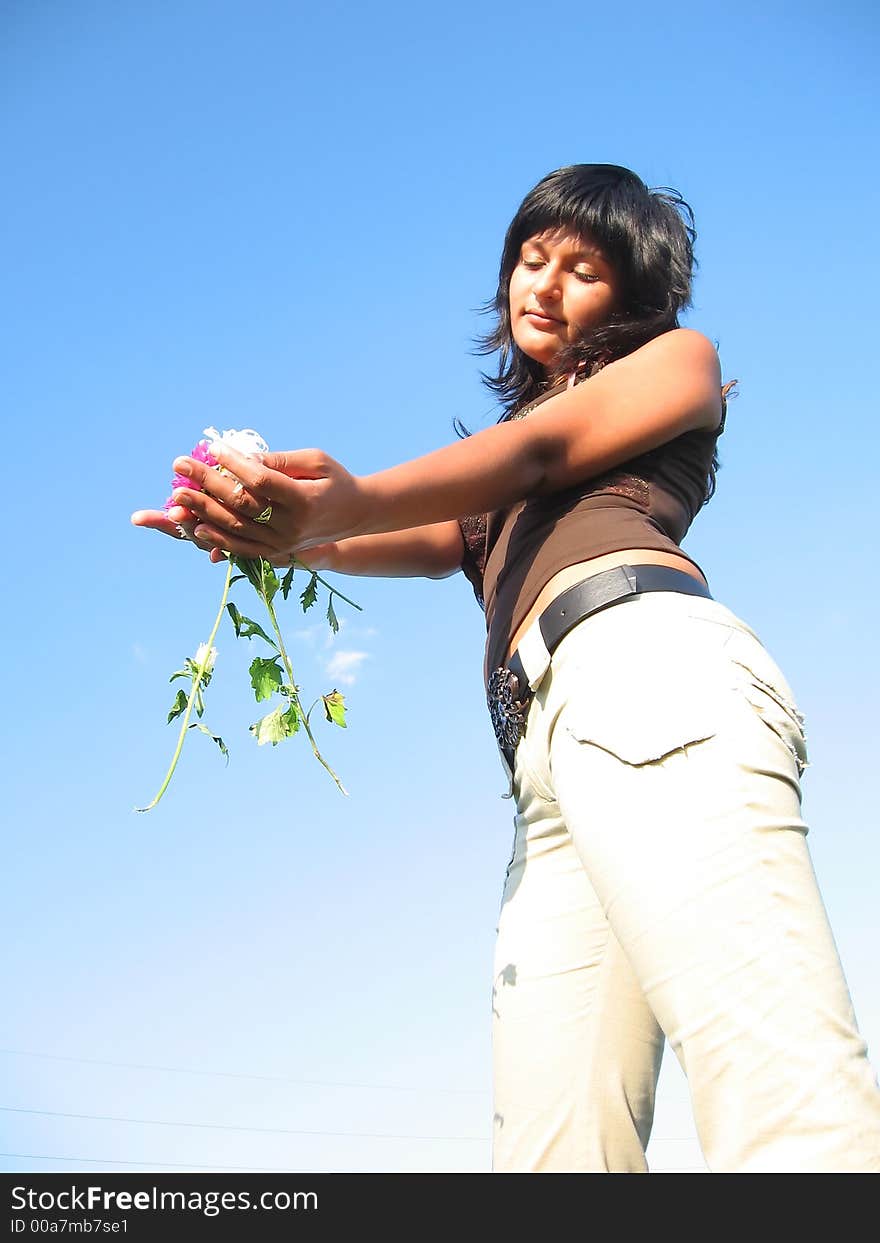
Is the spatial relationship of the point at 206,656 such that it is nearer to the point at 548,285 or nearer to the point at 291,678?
the point at 291,678

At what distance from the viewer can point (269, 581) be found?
2.31 metres

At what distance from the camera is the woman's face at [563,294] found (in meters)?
2.90

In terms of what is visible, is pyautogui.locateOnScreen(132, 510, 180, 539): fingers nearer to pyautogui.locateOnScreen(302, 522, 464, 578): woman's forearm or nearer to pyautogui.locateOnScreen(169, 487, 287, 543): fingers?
pyautogui.locateOnScreen(169, 487, 287, 543): fingers

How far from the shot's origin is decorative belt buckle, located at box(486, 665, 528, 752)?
2.35 meters

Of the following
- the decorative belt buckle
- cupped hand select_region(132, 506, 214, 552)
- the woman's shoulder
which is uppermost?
the woman's shoulder

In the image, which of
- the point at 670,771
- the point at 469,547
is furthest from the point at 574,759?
the point at 469,547

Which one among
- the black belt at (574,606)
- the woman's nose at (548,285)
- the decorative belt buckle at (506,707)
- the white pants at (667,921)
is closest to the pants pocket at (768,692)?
the white pants at (667,921)

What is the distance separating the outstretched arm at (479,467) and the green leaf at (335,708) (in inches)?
15.3

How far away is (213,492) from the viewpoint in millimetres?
2047

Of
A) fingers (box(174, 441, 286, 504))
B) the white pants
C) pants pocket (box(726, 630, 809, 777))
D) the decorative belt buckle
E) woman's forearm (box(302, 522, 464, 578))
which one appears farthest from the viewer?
woman's forearm (box(302, 522, 464, 578))

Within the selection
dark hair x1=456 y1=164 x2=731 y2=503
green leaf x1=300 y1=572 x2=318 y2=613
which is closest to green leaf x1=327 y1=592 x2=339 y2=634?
green leaf x1=300 y1=572 x2=318 y2=613

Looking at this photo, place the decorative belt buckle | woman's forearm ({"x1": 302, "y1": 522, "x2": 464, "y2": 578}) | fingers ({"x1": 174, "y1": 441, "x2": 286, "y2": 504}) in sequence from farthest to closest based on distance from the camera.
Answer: woman's forearm ({"x1": 302, "y1": 522, "x2": 464, "y2": 578}) < the decorative belt buckle < fingers ({"x1": 174, "y1": 441, "x2": 286, "y2": 504})
